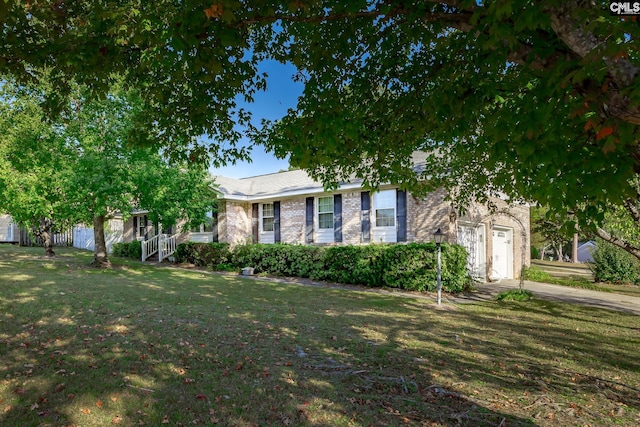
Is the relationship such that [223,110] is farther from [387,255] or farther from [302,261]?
[302,261]

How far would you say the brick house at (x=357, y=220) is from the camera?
1433 centimetres

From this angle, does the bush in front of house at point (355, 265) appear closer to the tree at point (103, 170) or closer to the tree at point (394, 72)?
the tree at point (394, 72)

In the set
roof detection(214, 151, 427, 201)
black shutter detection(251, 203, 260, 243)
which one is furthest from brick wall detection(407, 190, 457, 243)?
black shutter detection(251, 203, 260, 243)

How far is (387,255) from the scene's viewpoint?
12789 mm

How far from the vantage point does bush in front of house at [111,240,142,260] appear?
2212 centimetres

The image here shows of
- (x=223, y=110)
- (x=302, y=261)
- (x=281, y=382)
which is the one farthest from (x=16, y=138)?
(x=281, y=382)

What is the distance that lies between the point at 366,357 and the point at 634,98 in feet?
14.4

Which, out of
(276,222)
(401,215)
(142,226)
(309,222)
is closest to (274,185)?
(276,222)

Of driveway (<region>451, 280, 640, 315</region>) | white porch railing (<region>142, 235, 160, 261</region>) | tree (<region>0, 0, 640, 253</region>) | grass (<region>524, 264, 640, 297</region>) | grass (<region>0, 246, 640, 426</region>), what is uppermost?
tree (<region>0, 0, 640, 253</region>)

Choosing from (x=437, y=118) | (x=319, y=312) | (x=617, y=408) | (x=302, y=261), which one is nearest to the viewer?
(x=617, y=408)

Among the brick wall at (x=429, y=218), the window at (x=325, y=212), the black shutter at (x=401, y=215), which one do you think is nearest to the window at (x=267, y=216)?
the window at (x=325, y=212)

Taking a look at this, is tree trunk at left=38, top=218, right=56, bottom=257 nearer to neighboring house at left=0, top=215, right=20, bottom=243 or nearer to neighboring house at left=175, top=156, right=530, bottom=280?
neighboring house at left=175, top=156, right=530, bottom=280

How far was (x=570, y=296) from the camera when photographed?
12.6 meters

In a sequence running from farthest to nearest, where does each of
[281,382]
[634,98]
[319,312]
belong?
[319,312], [281,382], [634,98]
